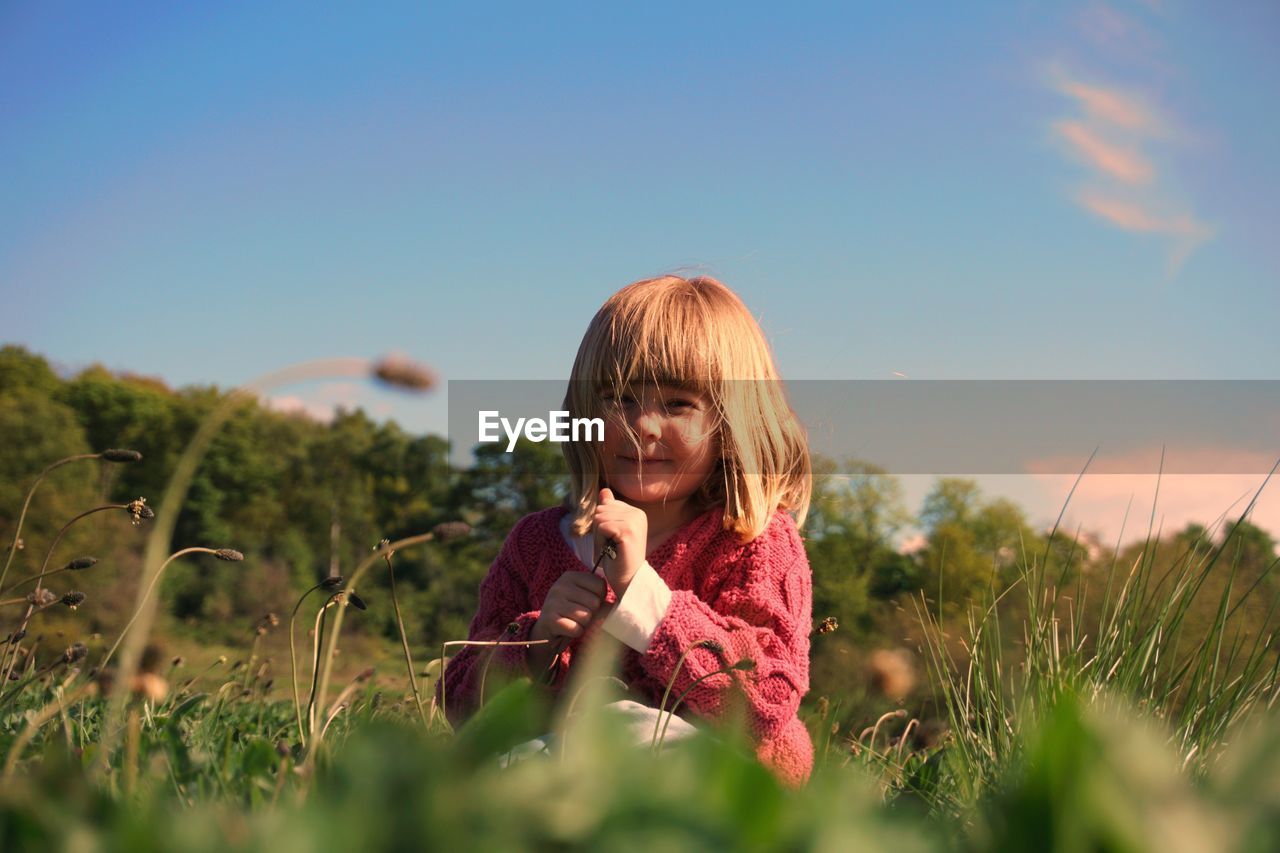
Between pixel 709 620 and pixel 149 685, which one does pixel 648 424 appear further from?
pixel 149 685

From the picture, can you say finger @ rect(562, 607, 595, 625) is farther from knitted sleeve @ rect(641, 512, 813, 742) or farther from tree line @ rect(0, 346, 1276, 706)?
tree line @ rect(0, 346, 1276, 706)

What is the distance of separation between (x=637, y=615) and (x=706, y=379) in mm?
981

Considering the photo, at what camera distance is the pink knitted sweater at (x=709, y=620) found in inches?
124

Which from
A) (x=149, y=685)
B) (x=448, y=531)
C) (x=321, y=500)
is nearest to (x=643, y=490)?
(x=448, y=531)

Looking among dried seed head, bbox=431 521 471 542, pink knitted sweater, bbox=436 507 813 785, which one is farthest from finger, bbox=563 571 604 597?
dried seed head, bbox=431 521 471 542

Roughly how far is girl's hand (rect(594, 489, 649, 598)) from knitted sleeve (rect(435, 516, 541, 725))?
309 millimetres

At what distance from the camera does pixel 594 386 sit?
3.83m

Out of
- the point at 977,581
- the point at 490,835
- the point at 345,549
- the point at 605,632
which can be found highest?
the point at 490,835

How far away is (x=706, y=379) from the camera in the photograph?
12.3 feet

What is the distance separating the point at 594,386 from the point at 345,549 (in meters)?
56.6

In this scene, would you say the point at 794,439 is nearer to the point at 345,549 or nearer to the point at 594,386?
the point at 594,386

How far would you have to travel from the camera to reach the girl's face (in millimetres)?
3615

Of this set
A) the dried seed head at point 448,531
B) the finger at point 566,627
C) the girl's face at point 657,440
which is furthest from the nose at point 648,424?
the dried seed head at point 448,531

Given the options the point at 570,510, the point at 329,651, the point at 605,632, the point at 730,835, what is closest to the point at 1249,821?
the point at 730,835
